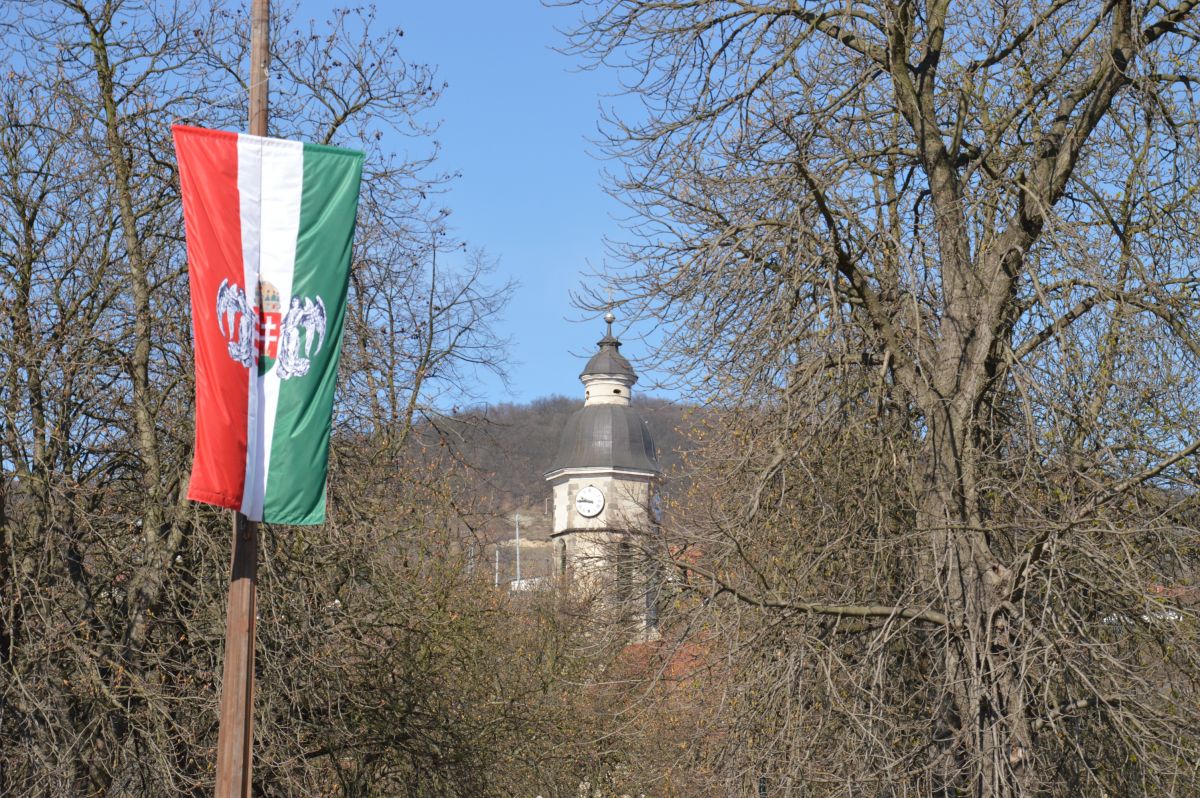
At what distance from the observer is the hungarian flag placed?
7.43m

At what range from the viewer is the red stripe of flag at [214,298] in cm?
739

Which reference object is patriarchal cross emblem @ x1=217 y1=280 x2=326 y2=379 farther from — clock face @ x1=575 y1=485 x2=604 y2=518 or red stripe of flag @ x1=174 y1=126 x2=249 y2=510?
clock face @ x1=575 y1=485 x2=604 y2=518

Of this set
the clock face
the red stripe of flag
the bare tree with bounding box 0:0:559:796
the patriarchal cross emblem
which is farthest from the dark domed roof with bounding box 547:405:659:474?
the red stripe of flag

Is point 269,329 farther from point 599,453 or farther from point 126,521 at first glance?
point 599,453

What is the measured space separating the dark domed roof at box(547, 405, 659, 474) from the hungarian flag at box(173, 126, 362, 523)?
57799mm

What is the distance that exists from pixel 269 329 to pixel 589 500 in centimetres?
5891

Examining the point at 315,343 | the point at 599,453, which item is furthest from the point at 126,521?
the point at 599,453

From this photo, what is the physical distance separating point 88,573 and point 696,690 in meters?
A: 5.37

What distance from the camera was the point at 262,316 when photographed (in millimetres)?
7582

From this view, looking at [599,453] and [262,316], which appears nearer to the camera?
[262,316]

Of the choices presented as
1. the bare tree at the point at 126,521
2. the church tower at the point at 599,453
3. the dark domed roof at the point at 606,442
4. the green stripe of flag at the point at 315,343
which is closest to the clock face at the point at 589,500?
the church tower at the point at 599,453

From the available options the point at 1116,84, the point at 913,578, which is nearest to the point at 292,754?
the point at 913,578

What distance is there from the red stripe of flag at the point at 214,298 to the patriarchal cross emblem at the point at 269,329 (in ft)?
0.15

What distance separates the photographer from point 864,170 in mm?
11609
